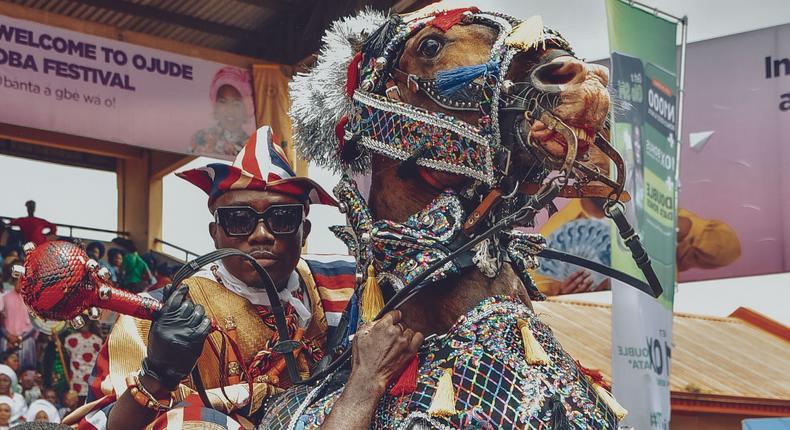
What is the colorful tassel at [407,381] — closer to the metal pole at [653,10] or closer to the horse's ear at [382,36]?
the horse's ear at [382,36]

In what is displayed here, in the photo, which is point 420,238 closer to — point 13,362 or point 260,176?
point 260,176

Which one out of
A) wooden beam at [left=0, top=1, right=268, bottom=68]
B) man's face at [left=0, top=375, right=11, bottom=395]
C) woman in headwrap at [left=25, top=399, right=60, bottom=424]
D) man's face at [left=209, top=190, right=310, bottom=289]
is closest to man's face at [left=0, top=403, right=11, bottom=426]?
woman in headwrap at [left=25, top=399, right=60, bottom=424]

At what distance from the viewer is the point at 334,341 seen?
9.88 ft

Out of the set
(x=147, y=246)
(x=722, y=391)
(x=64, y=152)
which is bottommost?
(x=722, y=391)

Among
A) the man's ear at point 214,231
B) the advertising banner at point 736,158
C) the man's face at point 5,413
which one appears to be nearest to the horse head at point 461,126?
the man's ear at point 214,231

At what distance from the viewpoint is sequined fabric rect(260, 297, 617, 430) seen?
236 centimetres

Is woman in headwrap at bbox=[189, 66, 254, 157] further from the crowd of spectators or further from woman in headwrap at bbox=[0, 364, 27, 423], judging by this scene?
woman in headwrap at bbox=[0, 364, 27, 423]

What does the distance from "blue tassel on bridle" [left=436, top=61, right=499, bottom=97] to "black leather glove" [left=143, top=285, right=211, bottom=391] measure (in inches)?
34.3

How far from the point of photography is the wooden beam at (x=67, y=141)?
14.3 metres

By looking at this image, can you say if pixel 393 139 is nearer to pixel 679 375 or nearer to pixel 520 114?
pixel 520 114

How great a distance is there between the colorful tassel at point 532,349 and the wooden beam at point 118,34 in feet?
28.9

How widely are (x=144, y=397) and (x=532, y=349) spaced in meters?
1.08

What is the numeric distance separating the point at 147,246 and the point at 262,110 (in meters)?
6.56

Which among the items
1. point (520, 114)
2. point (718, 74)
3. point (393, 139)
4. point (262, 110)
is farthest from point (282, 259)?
point (718, 74)
